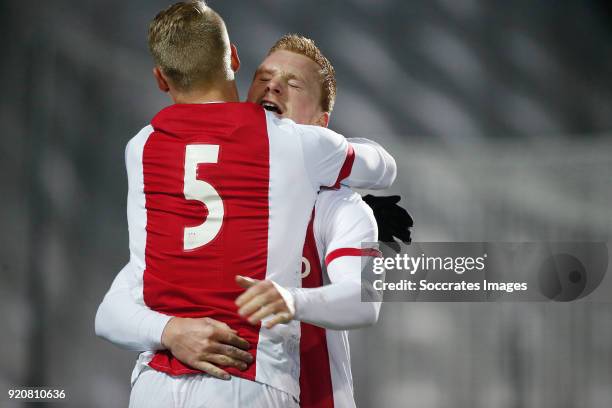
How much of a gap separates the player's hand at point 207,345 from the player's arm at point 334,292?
0.16 meters

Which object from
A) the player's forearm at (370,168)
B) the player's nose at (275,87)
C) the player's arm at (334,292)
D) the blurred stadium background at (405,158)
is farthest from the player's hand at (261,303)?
the blurred stadium background at (405,158)

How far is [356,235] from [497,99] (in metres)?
3.06

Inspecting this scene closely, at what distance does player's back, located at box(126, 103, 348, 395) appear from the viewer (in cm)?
137

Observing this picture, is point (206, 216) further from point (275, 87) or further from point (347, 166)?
point (275, 87)

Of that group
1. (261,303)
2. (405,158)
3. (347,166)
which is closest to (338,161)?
(347,166)

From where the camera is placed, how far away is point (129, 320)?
4.62 feet

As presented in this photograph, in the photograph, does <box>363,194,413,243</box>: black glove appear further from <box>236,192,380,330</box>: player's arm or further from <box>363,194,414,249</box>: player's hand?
<box>236,192,380,330</box>: player's arm

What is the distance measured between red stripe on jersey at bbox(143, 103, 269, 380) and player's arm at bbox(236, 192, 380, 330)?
0.47ft

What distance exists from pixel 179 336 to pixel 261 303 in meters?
0.25

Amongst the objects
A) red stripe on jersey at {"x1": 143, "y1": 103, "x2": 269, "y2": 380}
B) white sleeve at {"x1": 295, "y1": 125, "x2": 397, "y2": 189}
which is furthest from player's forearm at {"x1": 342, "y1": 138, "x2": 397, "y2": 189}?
red stripe on jersey at {"x1": 143, "y1": 103, "x2": 269, "y2": 380}

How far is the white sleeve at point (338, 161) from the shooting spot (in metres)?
1.41

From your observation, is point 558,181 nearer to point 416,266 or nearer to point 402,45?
point 402,45

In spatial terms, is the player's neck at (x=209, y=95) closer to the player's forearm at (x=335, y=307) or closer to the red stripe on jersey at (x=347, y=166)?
the red stripe on jersey at (x=347, y=166)

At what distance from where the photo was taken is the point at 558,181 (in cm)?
448
